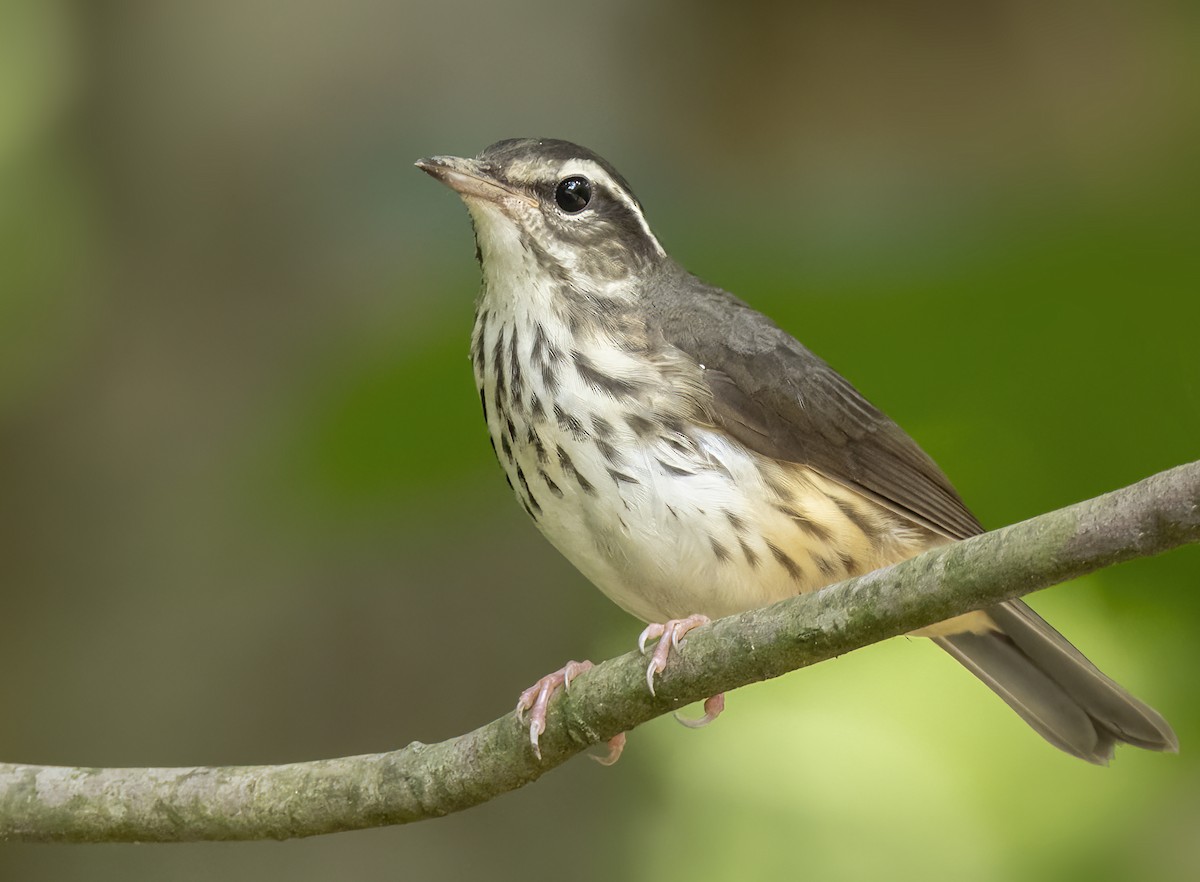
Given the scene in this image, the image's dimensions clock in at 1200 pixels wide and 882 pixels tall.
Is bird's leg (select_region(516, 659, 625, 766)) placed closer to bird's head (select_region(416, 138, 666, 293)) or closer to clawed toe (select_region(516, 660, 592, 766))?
clawed toe (select_region(516, 660, 592, 766))

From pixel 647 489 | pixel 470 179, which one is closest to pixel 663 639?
pixel 647 489

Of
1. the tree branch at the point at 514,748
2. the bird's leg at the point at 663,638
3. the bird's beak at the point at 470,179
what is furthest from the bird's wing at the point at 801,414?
the tree branch at the point at 514,748

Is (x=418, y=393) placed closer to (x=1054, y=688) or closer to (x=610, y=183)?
(x=610, y=183)

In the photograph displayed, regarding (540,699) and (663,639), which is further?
(540,699)

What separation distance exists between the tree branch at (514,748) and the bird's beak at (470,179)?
141 cm

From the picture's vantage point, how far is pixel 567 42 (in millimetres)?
5918

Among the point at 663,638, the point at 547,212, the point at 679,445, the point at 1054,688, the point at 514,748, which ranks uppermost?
the point at 547,212

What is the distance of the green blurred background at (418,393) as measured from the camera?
4.21 meters

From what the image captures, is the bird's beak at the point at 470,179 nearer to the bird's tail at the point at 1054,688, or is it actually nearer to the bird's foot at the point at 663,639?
the bird's foot at the point at 663,639

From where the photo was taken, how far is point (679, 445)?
3.60 metres

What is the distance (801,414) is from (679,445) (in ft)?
1.55

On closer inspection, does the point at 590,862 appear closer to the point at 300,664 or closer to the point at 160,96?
the point at 300,664

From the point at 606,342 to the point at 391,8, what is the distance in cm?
278

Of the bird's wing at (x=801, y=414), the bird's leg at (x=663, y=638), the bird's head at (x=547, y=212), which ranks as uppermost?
the bird's head at (x=547, y=212)
